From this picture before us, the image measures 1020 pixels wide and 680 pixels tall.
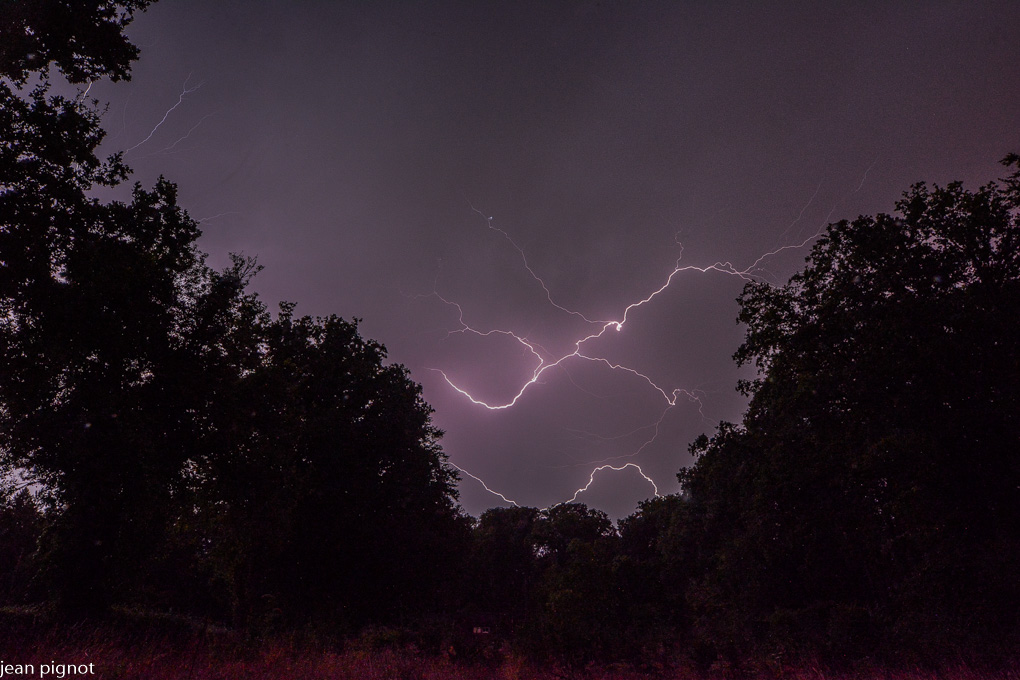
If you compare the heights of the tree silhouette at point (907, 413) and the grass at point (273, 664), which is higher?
the tree silhouette at point (907, 413)

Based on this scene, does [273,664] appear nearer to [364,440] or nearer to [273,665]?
[273,665]

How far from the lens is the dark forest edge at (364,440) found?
34.0ft

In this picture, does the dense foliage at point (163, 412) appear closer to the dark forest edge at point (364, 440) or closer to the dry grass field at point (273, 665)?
the dark forest edge at point (364, 440)

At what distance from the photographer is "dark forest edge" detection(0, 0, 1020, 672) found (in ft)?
34.0

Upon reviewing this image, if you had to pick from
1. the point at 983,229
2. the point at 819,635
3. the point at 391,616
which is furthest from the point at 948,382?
the point at 391,616

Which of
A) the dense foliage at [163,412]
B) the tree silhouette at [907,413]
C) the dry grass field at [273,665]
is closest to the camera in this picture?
the dry grass field at [273,665]

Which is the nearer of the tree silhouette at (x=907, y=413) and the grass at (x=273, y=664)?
the grass at (x=273, y=664)

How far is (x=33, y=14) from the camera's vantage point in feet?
28.6

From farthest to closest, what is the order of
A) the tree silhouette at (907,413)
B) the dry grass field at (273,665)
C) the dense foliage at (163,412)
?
1. the tree silhouette at (907,413)
2. the dense foliage at (163,412)
3. the dry grass field at (273,665)

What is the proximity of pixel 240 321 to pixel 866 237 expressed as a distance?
18.8 meters

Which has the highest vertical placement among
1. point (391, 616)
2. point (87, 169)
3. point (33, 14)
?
point (33, 14)

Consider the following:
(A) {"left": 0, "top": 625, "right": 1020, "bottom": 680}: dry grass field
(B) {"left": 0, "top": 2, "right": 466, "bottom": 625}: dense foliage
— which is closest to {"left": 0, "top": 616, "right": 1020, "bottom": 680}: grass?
(A) {"left": 0, "top": 625, "right": 1020, "bottom": 680}: dry grass field

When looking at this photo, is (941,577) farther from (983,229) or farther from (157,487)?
(157,487)

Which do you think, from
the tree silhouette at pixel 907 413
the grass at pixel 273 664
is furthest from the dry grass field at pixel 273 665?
the tree silhouette at pixel 907 413
